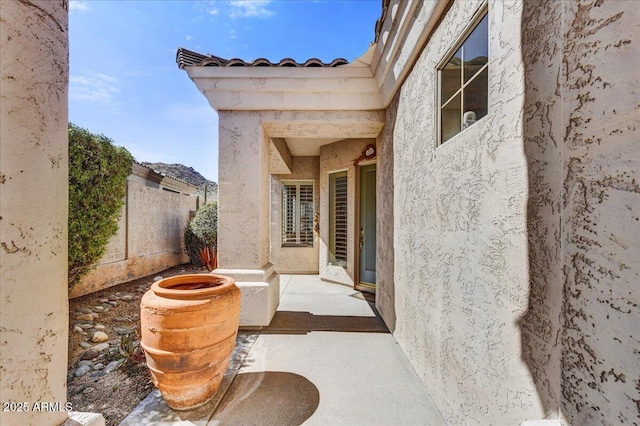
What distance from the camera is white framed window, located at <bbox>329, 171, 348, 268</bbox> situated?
7080mm

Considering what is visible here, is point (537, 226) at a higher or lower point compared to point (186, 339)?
higher

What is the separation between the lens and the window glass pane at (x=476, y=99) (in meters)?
1.88

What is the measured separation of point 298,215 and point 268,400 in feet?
20.7

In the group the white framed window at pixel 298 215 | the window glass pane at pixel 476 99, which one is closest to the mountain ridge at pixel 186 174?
the white framed window at pixel 298 215

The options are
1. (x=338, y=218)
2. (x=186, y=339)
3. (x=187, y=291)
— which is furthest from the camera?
(x=338, y=218)

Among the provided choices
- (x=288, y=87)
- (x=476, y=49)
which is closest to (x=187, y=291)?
(x=476, y=49)

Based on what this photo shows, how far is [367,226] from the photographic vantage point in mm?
6441

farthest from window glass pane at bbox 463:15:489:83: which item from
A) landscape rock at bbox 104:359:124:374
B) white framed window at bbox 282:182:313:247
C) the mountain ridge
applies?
the mountain ridge

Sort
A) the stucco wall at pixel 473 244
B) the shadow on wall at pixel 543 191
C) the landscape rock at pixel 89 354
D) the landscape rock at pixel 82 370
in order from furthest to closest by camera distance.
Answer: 1. the landscape rock at pixel 89 354
2. the landscape rock at pixel 82 370
3. the stucco wall at pixel 473 244
4. the shadow on wall at pixel 543 191

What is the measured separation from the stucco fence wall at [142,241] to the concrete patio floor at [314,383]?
4361mm

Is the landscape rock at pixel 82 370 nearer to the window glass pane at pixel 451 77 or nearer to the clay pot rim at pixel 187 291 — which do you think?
the clay pot rim at pixel 187 291

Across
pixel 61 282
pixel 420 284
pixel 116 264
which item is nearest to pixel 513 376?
pixel 420 284

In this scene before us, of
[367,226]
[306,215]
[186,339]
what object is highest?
[306,215]

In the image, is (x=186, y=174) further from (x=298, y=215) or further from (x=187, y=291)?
(x=187, y=291)
